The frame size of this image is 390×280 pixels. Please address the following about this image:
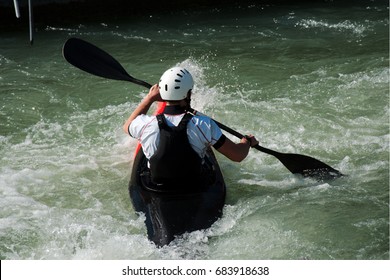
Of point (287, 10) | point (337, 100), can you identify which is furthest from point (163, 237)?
point (287, 10)

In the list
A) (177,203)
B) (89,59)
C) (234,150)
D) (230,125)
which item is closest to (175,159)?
(177,203)

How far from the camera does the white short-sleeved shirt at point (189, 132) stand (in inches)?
181

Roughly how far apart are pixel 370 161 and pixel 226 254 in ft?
7.08

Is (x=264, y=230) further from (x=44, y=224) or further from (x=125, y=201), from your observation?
(x=44, y=224)

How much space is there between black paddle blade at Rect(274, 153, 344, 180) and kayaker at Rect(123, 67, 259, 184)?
43.2 inches

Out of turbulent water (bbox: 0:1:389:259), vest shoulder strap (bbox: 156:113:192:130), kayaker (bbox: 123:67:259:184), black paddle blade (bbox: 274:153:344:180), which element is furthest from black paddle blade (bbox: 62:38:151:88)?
black paddle blade (bbox: 274:153:344:180)

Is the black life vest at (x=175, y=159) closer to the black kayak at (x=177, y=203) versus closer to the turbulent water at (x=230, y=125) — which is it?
the black kayak at (x=177, y=203)

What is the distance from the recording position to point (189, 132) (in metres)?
4.59

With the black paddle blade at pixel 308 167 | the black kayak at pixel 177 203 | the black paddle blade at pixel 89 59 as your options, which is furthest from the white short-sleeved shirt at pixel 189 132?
the black paddle blade at pixel 89 59

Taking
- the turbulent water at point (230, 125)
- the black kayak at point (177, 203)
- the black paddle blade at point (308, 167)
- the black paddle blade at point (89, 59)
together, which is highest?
the black paddle blade at point (89, 59)

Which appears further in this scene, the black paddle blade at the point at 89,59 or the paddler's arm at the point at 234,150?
the black paddle blade at the point at 89,59

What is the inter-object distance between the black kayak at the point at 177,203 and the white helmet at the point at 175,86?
667mm

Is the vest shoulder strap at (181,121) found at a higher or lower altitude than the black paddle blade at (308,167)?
higher

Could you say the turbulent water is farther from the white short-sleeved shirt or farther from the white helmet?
the white helmet
